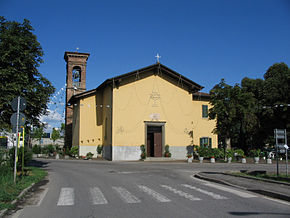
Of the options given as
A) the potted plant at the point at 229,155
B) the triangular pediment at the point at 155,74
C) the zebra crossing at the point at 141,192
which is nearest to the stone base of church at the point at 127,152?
the potted plant at the point at 229,155

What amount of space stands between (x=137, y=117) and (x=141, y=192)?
772 inches

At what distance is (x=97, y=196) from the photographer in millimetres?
8906

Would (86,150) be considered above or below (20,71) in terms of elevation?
below

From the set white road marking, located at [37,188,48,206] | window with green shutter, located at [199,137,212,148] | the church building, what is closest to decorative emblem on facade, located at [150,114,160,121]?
the church building

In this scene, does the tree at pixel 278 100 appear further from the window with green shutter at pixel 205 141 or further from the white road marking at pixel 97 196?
the white road marking at pixel 97 196

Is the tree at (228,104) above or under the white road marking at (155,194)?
above

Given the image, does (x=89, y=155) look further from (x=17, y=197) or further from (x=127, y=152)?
(x=17, y=197)

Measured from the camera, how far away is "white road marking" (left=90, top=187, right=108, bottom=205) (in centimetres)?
812

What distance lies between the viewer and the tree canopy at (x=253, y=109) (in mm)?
26906

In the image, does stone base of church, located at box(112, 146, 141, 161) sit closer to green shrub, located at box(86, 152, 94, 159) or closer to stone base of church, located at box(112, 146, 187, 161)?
stone base of church, located at box(112, 146, 187, 161)

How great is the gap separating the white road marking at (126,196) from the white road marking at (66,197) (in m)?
1.49

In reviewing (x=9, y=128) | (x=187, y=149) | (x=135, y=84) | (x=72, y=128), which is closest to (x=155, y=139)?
(x=187, y=149)

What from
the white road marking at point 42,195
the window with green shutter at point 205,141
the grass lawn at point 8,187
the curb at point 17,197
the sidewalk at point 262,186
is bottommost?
the white road marking at point 42,195

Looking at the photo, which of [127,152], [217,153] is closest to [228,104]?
[217,153]
